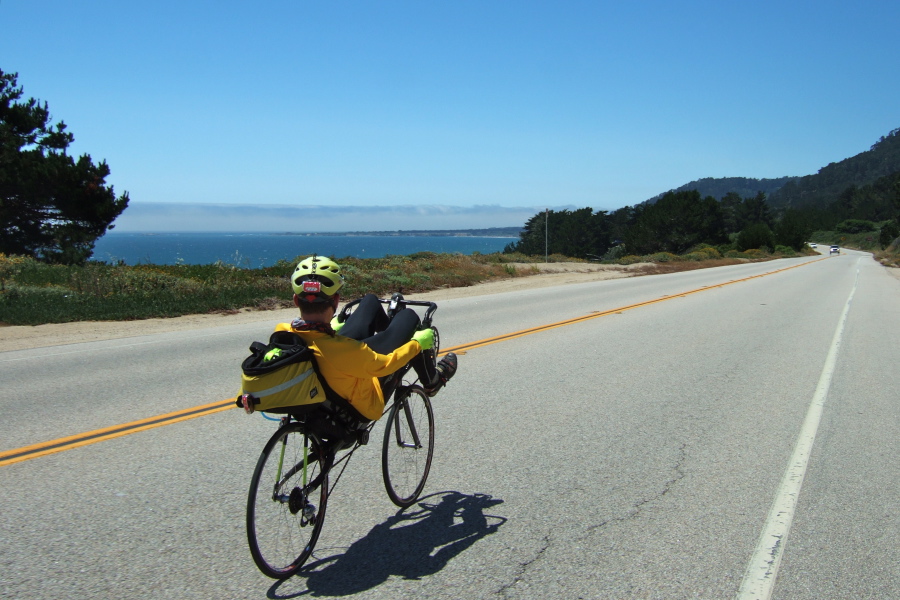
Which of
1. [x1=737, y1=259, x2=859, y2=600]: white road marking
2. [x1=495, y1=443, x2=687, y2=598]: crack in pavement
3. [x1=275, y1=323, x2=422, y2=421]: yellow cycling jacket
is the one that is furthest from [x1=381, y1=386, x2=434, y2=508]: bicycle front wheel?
[x1=737, y1=259, x2=859, y2=600]: white road marking

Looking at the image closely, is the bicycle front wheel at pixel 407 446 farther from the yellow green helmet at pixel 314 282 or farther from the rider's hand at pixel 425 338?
the yellow green helmet at pixel 314 282

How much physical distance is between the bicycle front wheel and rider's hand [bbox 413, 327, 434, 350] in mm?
471

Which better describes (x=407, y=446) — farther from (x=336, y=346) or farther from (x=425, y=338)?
(x=336, y=346)

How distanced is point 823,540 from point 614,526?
123cm

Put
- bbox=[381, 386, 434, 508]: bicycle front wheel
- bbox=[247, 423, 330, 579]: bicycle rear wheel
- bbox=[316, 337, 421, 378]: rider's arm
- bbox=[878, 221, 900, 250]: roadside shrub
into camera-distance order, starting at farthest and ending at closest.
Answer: bbox=[878, 221, 900, 250]: roadside shrub < bbox=[381, 386, 434, 508]: bicycle front wheel < bbox=[316, 337, 421, 378]: rider's arm < bbox=[247, 423, 330, 579]: bicycle rear wheel

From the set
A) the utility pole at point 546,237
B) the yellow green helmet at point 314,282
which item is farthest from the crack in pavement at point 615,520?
the utility pole at point 546,237

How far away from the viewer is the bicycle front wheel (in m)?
4.22

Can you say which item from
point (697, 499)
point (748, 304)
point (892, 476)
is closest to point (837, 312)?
point (748, 304)

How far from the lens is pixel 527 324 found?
13242mm

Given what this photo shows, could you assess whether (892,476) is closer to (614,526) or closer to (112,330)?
(614,526)

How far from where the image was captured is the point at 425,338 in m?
4.06

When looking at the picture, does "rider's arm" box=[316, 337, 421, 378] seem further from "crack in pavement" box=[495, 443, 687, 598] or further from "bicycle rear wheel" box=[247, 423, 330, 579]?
"crack in pavement" box=[495, 443, 687, 598]

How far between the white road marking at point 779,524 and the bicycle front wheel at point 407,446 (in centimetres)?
204

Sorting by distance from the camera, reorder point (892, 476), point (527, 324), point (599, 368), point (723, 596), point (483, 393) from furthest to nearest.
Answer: point (527, 324)
point (599, 368)
point (483, 393)
point (892, 476)
point (723, 596)
